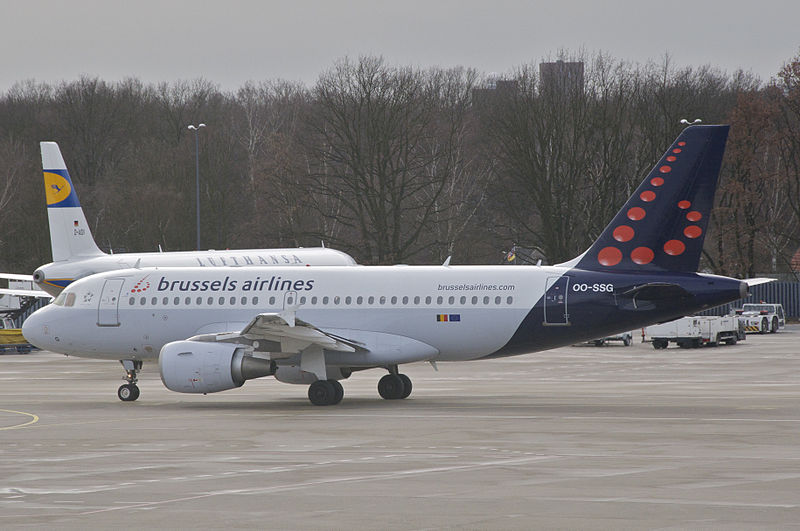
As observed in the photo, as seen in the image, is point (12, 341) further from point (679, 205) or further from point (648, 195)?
point (679, 205)

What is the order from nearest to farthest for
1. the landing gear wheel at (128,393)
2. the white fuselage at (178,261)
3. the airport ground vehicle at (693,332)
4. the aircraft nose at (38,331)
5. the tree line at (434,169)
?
the landing gear wheel at (128,393)
the aircraft nose at (38,331)
the white fuselage at (178,261)
the airport ground vehicle at (693,332)
the tree line at (434,169)

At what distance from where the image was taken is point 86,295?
3039 cm

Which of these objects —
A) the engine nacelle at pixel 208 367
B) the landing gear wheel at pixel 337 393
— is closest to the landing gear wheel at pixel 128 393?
the engine nacelle at pixel 208 367

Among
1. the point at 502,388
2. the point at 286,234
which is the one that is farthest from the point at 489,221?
the point at 502,388

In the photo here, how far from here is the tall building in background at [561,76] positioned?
76625 mm

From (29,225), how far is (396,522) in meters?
72.8

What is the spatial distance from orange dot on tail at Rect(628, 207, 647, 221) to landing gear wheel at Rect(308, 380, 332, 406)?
7829 mm

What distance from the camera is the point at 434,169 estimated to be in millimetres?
81062

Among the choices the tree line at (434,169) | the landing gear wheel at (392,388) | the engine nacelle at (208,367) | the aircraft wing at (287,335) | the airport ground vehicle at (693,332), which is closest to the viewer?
the aircraft wing at (287,335)

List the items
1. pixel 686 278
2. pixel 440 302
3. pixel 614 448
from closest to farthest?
1. pixel 614 448
2. pixel 686 278
3. pixel 440 302

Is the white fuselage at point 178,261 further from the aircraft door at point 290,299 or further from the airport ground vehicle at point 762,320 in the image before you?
the airport ground vehicle at point 762,320

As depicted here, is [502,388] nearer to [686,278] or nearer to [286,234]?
[686,278]

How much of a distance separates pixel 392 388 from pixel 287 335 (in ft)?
11.8

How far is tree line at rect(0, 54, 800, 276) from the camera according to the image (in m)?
74.6
